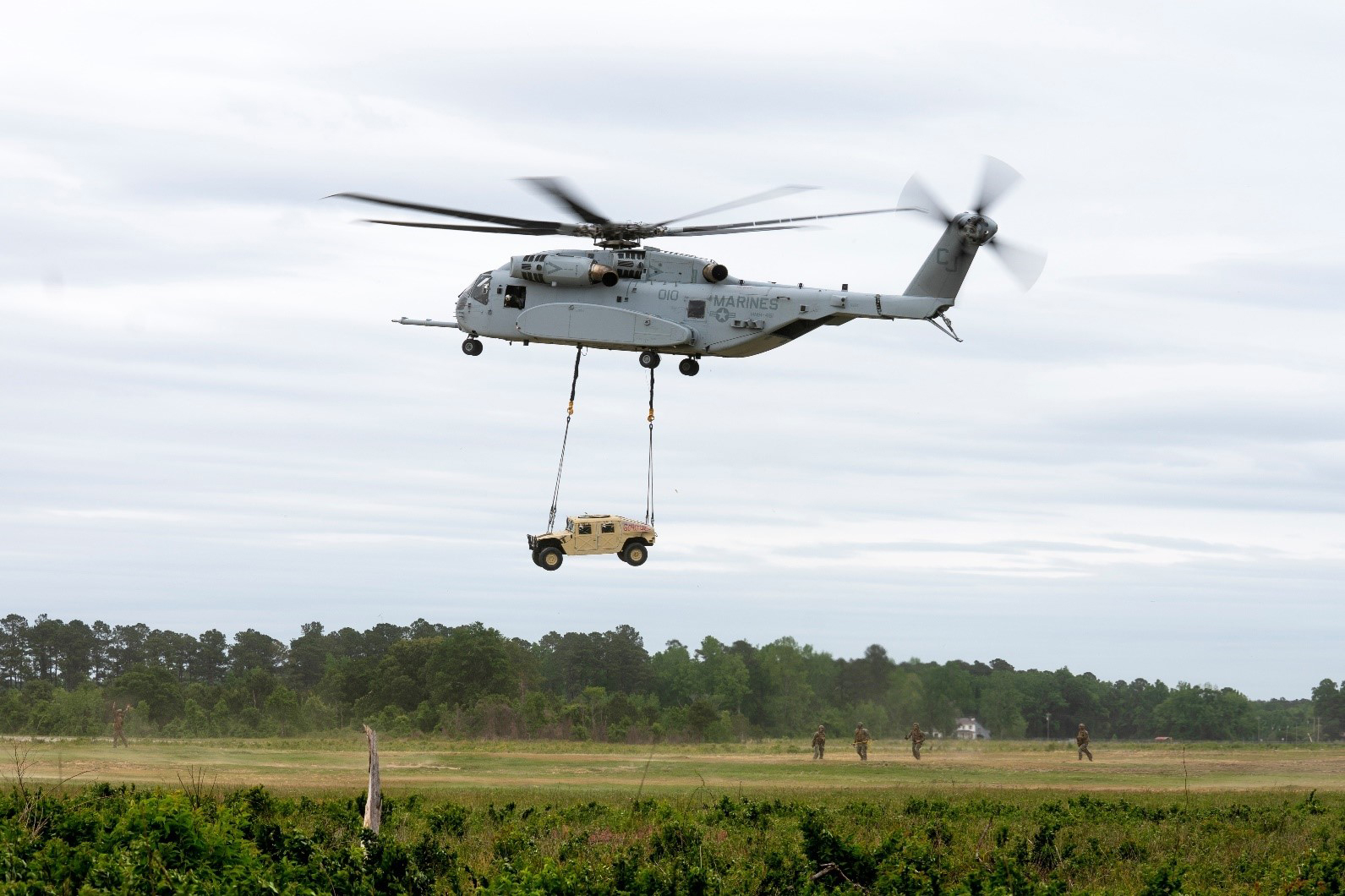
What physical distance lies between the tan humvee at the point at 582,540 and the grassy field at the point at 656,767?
5.63 meters

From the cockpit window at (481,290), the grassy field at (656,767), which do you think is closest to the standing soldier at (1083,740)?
the grassy field at (656,767)

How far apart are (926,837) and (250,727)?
1990 inches

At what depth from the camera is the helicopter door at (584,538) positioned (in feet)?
124

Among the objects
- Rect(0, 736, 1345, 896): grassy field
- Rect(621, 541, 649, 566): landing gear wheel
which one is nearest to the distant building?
Rect(0, 736, 1345, 896): grassy field

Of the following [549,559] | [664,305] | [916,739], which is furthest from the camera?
[916,739]

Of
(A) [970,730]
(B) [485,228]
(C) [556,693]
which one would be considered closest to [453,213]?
(B) [485,228]

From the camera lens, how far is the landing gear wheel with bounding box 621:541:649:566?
38.2 meters

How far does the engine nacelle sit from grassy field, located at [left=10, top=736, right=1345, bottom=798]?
11418 millimetres

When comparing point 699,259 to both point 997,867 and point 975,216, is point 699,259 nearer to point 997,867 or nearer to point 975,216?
point 975,216

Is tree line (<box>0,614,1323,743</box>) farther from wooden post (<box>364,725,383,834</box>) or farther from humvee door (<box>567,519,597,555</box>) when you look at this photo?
wooden post (<box>364,725,383,834</box>)

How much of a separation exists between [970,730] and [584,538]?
83.5 ft

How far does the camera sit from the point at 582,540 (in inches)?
1492

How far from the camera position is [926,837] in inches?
974

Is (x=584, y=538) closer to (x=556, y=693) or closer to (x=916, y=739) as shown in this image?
(x=916, y=739)
